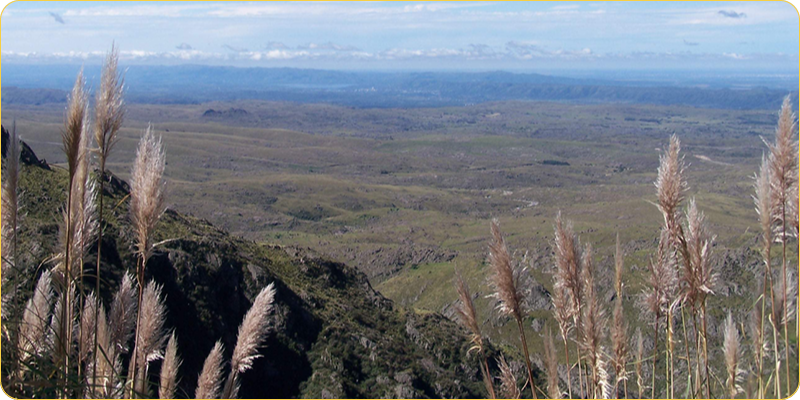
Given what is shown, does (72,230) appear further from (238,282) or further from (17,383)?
(238,282)

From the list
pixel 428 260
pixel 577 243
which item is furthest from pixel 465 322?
pixel 428 260

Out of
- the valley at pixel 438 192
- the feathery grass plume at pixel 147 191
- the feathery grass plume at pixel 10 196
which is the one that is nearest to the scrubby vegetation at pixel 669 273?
the feathery grass plume at pixel 147 191

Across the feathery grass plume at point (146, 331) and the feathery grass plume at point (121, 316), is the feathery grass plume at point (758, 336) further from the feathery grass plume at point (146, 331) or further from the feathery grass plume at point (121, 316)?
the feathery grass plume at point (121, 316)

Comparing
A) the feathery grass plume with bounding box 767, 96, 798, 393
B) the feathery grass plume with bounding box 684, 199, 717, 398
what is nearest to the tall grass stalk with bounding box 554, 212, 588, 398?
the feathery grass plume with bounding box 684, 199, 717, 398

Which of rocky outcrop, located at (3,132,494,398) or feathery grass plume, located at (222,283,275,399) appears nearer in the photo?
feathery grass plume, located at (222,283,275,399)

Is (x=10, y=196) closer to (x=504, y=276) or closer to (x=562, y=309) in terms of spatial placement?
(x=504, y=276)

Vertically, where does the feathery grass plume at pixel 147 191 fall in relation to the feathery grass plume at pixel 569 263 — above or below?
above

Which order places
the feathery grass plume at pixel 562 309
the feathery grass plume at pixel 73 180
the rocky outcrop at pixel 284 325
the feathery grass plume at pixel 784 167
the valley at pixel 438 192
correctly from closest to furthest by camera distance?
the feathery grass plume at pixel 73 180 < the feathery grass plume at pixel 784 167 < the feathery grass plume at pixel 562 309 < the rocky outcrop at pixel 284 325 < the valley at pixel 438 192

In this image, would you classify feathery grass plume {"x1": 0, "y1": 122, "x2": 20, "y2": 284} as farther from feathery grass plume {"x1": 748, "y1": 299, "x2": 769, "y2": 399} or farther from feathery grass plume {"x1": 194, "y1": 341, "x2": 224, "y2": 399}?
feathery grass plume {"x1": 748, "y1": 299, "x2": 769, "y2": 399}
